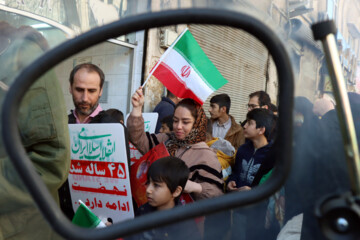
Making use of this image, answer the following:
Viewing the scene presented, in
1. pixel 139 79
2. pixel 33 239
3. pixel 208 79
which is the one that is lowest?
pixel 33 239

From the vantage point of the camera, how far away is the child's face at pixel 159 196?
168 cm

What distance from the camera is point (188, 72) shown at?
108 inches

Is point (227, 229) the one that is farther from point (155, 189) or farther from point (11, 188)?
point (155, 189)

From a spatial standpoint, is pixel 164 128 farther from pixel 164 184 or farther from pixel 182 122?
pixel 164 184

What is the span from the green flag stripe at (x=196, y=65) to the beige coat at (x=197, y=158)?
1.71 feet

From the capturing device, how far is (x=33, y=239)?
111 centimetres

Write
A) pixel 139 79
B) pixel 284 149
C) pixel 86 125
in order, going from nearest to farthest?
pixel 284 149
pixel 86 125
pixel 139 79

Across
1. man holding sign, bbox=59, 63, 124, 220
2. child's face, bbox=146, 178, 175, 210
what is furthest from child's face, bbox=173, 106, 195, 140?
child's face, bbox=146, 178, 175, 210

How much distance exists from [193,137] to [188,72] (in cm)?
53

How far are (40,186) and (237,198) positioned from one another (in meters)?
0.29

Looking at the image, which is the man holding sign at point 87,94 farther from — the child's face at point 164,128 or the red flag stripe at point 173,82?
the child's face at point 164,128

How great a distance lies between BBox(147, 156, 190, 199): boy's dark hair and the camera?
1.94 m

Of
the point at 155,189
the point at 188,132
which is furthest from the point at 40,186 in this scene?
the point at 188,132

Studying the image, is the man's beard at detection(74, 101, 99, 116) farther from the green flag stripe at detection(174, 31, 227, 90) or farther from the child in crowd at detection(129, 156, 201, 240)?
the green flag stripe at detection(174, 31, 227, 90)
